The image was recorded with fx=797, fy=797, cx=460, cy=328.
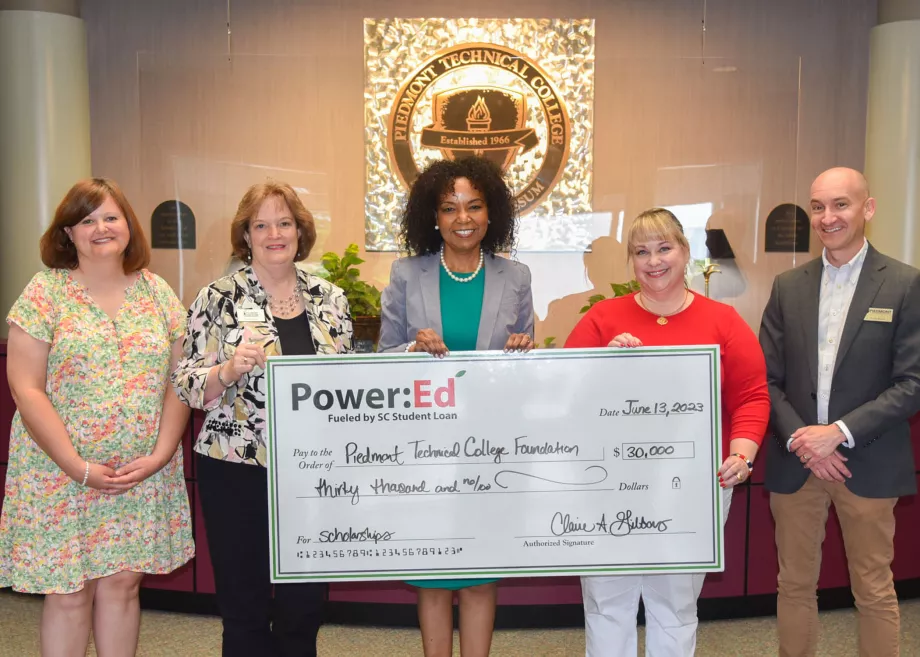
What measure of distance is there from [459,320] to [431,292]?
0.40 ft

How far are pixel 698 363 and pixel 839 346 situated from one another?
1.99ft

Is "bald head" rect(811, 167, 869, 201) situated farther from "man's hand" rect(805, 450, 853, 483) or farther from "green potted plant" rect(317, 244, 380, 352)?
"green potted plant" rect(317, 244, 380, 352)

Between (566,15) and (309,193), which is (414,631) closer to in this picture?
(309,193)

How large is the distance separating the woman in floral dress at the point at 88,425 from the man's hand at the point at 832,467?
2.00m

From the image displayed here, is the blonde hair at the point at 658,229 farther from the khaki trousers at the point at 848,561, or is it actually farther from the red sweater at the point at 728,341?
the khaki trousers at the point at 848,561

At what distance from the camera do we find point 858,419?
2436mm

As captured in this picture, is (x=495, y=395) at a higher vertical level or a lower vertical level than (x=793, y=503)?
→ higher

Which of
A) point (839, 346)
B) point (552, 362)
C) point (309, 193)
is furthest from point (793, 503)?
point (309, 193)

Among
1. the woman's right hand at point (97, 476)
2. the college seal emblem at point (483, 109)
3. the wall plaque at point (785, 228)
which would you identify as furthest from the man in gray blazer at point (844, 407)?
the wall plaque at point (785, 228)

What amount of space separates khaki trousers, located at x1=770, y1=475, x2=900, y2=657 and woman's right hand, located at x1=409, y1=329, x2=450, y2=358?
1.31 metres

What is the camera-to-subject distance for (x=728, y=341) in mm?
2309

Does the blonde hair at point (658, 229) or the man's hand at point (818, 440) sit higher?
the blonde hair at point (658, 229)

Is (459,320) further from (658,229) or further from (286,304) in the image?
(658,229)

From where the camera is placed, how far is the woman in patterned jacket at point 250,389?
2.28 meters
